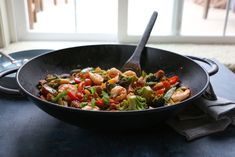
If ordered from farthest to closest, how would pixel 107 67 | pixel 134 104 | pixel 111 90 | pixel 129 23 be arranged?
pixel 129 23 → pixel 107 67 → pixel 111 90 → pixel 134 104

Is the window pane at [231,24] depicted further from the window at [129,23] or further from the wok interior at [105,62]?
the wok interior at [105,62]

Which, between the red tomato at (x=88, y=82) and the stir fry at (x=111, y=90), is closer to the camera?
the stir fry at (x=111, y=90)

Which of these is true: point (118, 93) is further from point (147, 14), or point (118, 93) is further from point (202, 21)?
point (202, 21)

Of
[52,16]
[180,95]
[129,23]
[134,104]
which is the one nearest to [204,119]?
[180,95]

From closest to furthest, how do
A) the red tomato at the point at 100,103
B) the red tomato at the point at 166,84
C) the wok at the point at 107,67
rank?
the wok at the point at 107,67, the red tomato at the point at 100,103, the red tomato at the point at 166,84

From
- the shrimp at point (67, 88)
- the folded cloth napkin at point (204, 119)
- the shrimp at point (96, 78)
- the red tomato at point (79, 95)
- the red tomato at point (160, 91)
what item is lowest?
the folded cloth napkin at point (204, 119)

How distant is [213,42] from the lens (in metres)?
1.77

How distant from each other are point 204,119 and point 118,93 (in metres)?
0.22

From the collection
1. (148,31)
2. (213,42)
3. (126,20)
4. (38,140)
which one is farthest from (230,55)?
(38,140)

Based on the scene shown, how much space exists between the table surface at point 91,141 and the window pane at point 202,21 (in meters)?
1.07

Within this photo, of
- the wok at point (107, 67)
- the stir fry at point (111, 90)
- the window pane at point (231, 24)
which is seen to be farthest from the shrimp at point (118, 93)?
the window pane at point (231, 24)

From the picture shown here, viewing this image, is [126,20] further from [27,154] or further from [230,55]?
[27,154]

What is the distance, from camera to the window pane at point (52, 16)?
177cm

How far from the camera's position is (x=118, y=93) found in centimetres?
79
